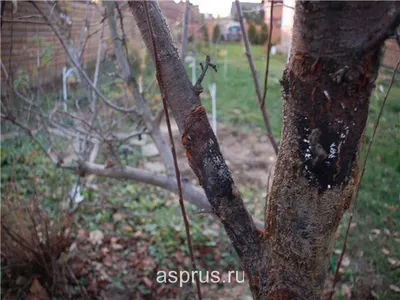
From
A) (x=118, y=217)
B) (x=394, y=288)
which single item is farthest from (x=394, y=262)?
(x=118, y=217)

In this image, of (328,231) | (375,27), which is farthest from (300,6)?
(328,231)

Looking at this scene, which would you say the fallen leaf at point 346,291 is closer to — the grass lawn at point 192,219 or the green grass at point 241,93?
the grass lawn at point 192,219

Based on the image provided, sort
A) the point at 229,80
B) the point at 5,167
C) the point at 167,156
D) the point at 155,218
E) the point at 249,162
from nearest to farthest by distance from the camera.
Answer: the point at 167,156
the point at 155,218
the point at 5,167
the point at 249,162
the point at 229,80

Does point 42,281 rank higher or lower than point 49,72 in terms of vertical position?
lower

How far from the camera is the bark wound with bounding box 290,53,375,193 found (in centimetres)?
54

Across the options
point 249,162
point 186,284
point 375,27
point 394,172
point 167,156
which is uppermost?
point 375,27

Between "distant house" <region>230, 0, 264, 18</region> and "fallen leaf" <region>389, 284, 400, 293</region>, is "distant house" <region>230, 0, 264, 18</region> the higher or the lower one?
the higher one

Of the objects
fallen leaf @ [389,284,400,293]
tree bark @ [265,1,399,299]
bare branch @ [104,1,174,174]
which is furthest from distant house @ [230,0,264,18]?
fallen leaf @ [389,284,400,293]

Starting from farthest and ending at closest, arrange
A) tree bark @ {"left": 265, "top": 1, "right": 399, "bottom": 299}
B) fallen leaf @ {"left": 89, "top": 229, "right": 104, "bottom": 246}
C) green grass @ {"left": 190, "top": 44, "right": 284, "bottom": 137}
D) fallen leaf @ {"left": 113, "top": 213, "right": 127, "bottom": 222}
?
1. green grass @ {"left": 190, "top": 44, "right": 284, "bottom": 137}
2. fallen leaf @ {"left": 113, "top": 213, "right": 127, "bottom": 222}
3. fallen leaf @ {"left": 89, "top": 229, "right": 104, "bottom": 246}
4. tree bark @ {"left": 265, "top": 1, "right": 399, "bottom": 299}

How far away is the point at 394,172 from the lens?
2.23 m

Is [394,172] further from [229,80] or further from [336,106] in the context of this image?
[229,80]

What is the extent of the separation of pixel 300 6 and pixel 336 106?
0.55 feet

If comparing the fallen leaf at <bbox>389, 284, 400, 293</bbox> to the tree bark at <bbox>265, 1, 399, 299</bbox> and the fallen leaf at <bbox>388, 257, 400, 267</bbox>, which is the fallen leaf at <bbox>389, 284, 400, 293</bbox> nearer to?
the fallen leaf at <bbox>388, 257, 400, 267</bbox>

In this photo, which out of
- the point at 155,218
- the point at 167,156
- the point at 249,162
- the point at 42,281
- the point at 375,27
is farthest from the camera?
the point at 249,162
